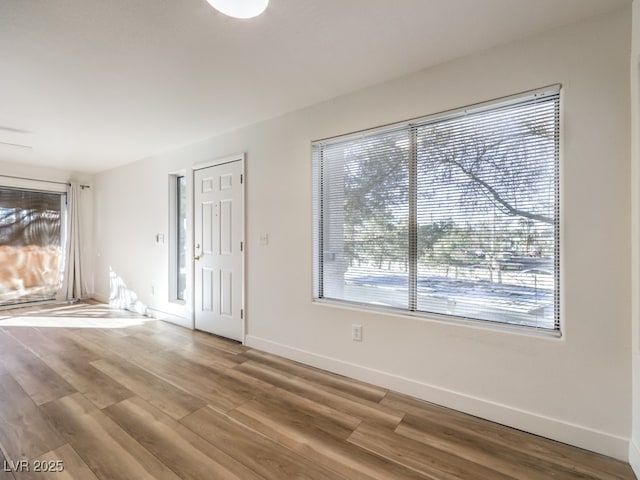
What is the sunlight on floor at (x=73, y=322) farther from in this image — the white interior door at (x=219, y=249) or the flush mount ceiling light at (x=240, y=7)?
the flush mount ceiling light at (x=240, y=7)

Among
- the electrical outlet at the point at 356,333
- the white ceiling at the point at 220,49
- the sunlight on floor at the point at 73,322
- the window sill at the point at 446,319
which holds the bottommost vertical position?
the sunlight on floor at the point at 73,322

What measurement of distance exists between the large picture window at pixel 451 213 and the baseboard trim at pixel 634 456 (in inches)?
24.4

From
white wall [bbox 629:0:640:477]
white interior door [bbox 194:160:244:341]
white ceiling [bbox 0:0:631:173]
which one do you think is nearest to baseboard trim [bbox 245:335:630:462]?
white wall [bbox 629:0:640:477]

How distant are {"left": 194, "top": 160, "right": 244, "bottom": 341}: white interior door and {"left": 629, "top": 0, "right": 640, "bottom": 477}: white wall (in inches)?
122

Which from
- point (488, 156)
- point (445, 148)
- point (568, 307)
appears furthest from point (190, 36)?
point (568, 307)

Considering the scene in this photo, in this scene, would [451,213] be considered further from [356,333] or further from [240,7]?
[240,7]

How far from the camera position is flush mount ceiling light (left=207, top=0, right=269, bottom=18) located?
4.78 ft

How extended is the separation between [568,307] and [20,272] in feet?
23.5

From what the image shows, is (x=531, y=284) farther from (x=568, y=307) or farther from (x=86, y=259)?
(x=86, y=259)

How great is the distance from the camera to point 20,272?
4867 mm

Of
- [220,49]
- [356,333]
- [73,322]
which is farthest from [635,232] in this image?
[73,322]

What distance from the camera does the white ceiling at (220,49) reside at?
162cm

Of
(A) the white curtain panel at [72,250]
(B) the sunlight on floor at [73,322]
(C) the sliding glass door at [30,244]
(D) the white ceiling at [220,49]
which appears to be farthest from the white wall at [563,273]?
(C) the sliding glass door at [30,244]

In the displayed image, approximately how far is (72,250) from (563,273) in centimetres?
699
